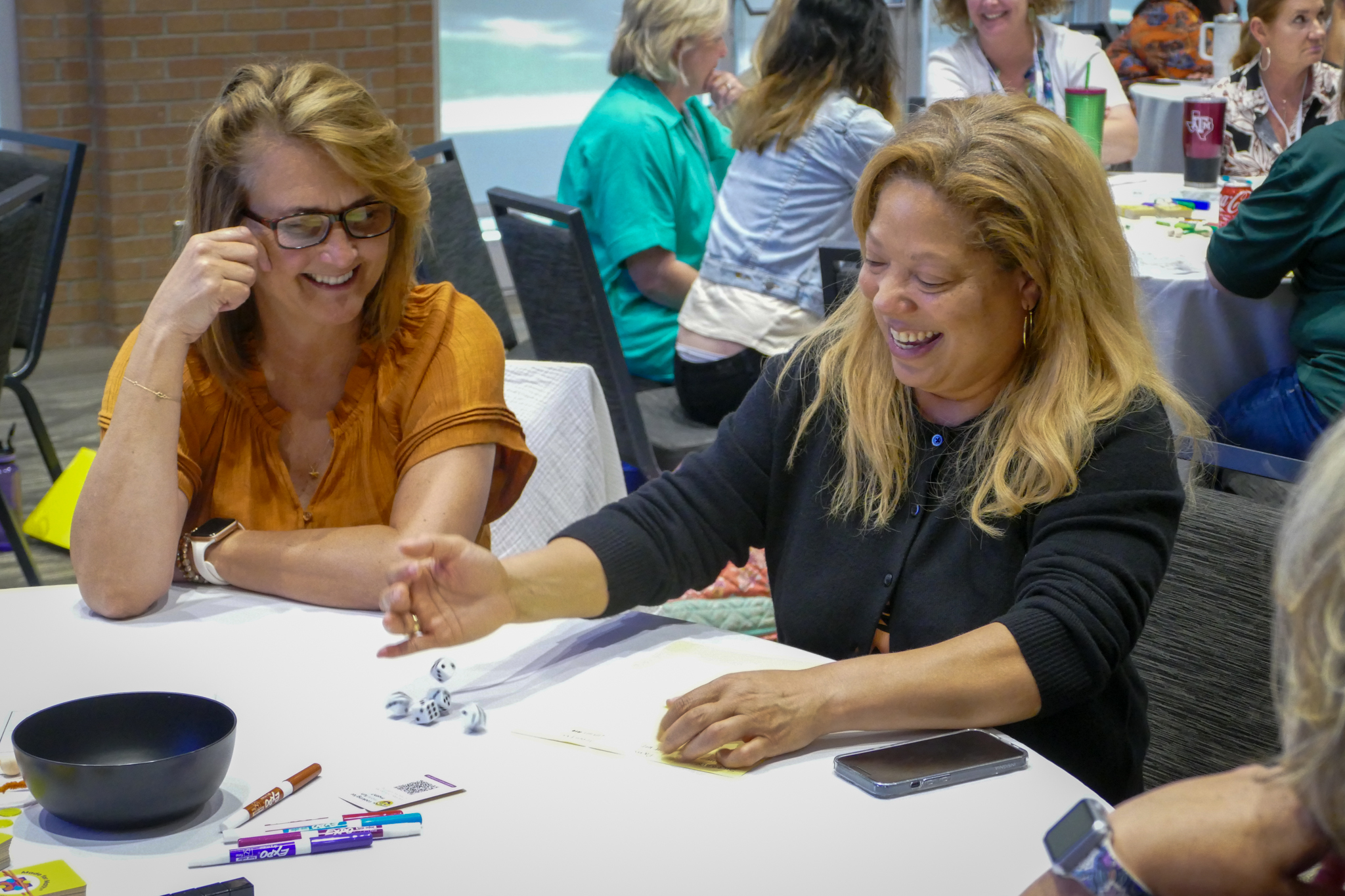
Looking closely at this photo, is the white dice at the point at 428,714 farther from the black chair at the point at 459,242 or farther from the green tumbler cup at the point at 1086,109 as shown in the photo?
the green tumbler cup at the point at 1086,109

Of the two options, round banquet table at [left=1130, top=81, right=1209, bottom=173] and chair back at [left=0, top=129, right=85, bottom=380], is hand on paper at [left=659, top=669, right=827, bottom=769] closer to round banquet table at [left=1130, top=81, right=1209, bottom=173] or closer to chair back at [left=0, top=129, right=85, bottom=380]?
chair back at [left=0, top=129, right=85, bottom=380]

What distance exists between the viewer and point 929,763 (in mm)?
1253

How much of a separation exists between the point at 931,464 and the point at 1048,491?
0.16 metres

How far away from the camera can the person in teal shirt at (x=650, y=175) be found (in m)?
3.62

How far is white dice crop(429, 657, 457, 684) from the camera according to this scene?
55.4 inches

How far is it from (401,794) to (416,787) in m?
0.02

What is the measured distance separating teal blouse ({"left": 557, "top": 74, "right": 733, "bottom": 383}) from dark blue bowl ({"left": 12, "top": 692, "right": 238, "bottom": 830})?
7.85 ft

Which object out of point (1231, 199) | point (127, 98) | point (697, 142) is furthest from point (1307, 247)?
point (127, 98)

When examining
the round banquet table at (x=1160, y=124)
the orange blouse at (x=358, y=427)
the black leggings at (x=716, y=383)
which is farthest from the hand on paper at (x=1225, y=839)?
the round banquet table at (x=1160, y=124)

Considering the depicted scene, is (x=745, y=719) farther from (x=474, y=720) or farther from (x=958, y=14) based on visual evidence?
(x=958, y=14)

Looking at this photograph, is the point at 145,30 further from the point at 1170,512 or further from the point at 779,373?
the point at 1170,512

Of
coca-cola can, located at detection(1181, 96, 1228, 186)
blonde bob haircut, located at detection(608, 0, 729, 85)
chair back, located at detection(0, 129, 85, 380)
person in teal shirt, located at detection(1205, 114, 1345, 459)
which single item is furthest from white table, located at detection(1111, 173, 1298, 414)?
chair back, located at detection(0, 129, 85, 380)

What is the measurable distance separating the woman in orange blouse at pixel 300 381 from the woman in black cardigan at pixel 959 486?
0.28m

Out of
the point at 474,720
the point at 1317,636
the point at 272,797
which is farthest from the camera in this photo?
the point at 474,720
